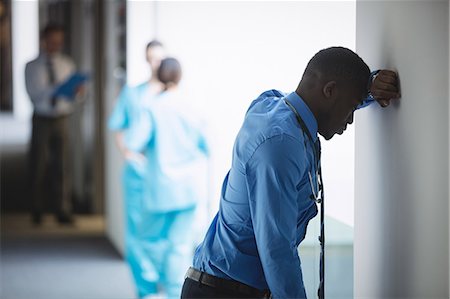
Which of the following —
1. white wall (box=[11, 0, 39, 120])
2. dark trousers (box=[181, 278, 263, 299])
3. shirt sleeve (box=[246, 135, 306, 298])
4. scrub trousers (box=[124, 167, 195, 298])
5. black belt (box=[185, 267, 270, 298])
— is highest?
white wall (box=[11, 0, 39, 120])

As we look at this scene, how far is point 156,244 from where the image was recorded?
4.63 metres

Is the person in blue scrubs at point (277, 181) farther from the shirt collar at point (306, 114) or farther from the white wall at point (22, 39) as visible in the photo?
the white wall at point (22, 39)

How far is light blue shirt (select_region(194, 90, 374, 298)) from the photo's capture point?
5.66ft

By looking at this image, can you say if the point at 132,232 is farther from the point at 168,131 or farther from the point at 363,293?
the point at 363,293

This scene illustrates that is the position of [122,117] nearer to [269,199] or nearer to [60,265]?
[60,265]

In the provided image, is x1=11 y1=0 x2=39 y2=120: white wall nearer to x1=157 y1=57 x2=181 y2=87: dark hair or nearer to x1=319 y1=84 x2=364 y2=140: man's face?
x1=157 y1=57 x2=181 y2=87: dark hair

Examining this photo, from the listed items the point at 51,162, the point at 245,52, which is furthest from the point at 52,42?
the point at 245,52

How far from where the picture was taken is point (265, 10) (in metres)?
2.86

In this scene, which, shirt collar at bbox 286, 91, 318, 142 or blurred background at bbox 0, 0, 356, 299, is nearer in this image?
shirt collar at bbox 286, 91, 318, 142

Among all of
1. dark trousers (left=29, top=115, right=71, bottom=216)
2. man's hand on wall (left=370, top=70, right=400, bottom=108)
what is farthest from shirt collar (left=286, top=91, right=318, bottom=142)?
dark trousers (left=29, top=115, right=71, bottom=216)

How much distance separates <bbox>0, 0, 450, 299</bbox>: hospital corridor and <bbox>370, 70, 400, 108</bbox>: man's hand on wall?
13mm

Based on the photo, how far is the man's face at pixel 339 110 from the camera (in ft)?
6.07

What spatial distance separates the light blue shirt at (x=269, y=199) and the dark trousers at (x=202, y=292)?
0.04 m

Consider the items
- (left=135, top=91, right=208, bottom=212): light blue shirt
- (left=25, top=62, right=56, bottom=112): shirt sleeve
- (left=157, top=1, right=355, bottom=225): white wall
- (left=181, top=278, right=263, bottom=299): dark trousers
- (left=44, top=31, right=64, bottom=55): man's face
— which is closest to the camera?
(left=181, top=278, right=263, bottom=299): dark trousers
